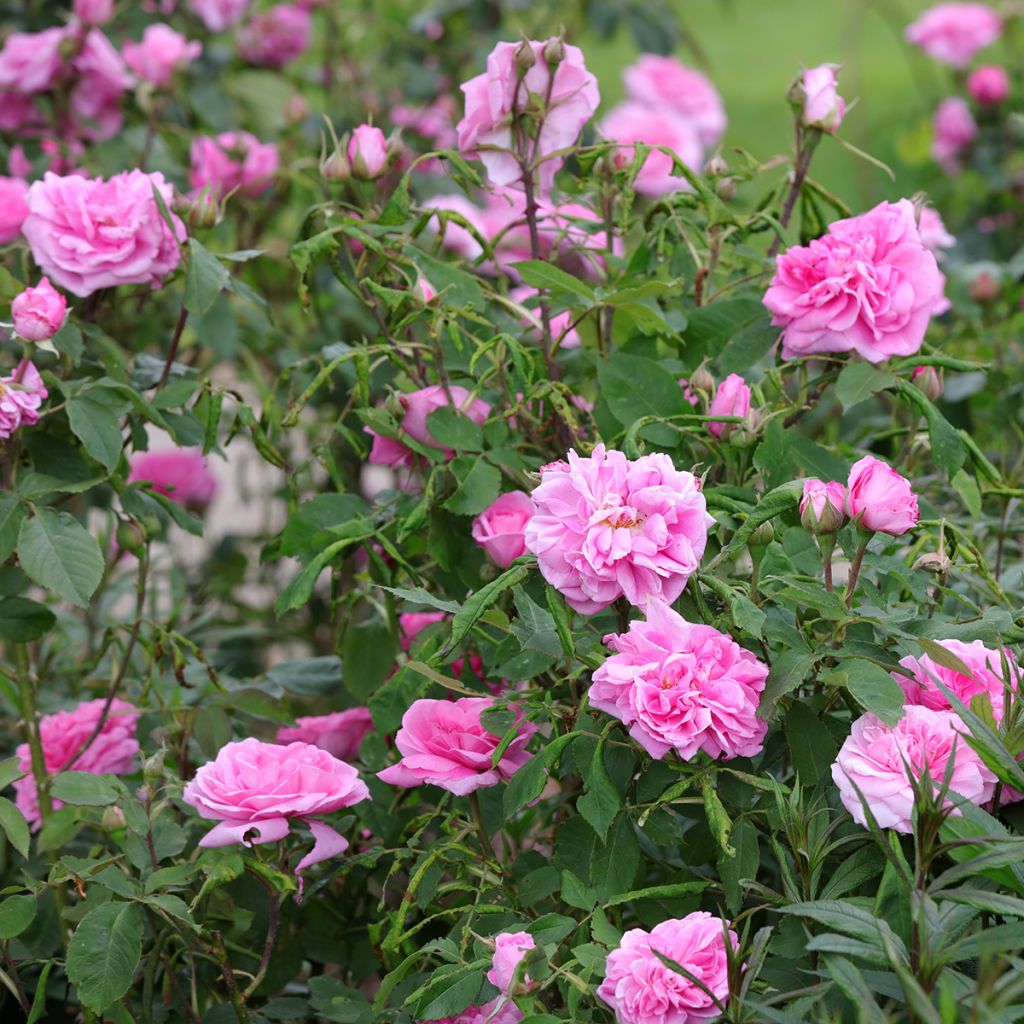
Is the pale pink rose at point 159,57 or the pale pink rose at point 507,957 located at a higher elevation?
the pale pink rose at point 159,57

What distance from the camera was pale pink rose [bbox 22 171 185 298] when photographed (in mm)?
1233

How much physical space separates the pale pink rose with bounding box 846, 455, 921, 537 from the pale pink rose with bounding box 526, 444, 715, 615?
107mm

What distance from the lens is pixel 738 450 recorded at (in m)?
1.07

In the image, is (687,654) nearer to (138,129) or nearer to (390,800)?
(390,800)

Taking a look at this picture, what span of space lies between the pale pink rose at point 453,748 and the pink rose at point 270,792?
0.04 meters

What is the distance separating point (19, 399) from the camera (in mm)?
1122

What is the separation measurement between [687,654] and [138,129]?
1.48 metres

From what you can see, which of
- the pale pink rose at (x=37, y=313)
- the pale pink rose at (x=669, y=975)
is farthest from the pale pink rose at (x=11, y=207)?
the pale pink rose at (x=669, y=975)

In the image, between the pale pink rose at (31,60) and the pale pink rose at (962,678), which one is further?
the pale pink rose at (31,60)

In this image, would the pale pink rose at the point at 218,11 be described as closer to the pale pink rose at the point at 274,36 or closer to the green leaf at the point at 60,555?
the pale pink rose at the point at 274,36

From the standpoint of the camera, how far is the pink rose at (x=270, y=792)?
3.32 ft

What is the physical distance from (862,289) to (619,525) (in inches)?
13.5

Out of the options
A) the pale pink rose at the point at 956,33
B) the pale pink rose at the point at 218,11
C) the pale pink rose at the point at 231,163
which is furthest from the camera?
the pale pink rose at the point at 956,33

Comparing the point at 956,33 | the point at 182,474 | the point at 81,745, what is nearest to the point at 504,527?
the point at 81,745
